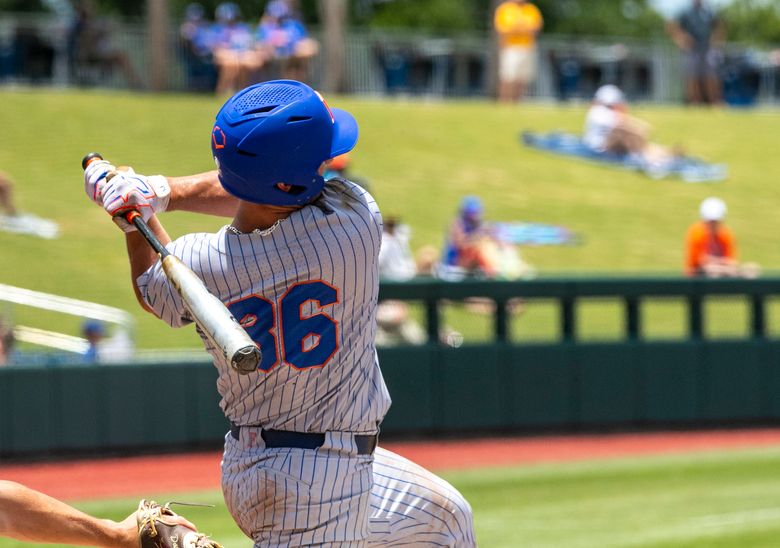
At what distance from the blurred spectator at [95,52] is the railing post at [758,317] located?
1303cm

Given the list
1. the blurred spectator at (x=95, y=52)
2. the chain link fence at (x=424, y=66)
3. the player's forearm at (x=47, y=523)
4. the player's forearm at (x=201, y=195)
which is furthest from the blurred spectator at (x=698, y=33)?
the player's forearm at (x=47, y=523)

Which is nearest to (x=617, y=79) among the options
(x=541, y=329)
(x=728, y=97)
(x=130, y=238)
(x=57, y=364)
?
(x=728, y=97)

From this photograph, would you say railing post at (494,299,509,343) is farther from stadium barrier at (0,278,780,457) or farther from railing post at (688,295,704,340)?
railing post at (688,295,704,340)

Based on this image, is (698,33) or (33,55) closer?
(698,33)

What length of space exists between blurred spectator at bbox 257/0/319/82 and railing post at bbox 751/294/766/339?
362 inches

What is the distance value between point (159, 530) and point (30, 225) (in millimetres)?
11542

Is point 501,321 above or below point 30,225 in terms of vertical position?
below

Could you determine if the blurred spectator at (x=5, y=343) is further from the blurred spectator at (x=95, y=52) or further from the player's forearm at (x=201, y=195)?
the blurred spectator at (x=95, y=52)

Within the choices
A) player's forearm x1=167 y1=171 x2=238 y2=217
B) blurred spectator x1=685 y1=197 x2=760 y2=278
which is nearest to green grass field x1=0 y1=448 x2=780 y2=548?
blurred spectator x1=685 y1=197 x2=760 y2=278

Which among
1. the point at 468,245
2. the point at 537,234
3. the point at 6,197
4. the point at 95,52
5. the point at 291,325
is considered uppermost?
the point at 95,52

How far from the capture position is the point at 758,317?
36.9 ft

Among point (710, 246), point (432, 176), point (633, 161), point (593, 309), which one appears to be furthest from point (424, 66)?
point (593, 309)

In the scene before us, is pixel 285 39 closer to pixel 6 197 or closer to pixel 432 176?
pixel 432 176

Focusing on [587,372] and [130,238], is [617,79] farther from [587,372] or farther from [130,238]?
[130,238]
